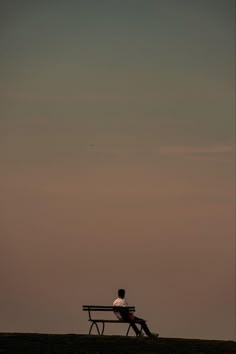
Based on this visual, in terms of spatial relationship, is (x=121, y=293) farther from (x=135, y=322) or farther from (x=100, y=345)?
(x=100, y=345)

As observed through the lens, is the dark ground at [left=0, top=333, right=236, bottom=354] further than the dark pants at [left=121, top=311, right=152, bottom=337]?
No

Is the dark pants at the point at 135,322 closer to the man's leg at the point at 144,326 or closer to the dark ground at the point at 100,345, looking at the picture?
the man's leg at the point at 144,326

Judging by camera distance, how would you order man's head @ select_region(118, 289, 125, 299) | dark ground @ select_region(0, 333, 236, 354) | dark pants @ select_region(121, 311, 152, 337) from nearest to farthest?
dark ground @ select_region(0, 333, 236, 354) < dark pants @ select_region(121, 311, 152, 337) < man's head @ select_region(118, 289, 125, 299)

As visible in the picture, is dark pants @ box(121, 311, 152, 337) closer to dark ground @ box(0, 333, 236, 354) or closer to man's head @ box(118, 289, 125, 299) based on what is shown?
man's head @ box(118, 289, 125, 299)

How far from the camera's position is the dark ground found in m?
29.3

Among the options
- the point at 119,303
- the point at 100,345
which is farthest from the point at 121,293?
the point at 100,345

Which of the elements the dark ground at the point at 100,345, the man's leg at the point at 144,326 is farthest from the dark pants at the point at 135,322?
the dark ground at the point at 100,345

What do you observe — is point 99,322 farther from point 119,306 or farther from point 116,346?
point 116,346

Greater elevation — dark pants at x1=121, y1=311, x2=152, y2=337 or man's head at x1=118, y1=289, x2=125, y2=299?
man's head at x1=118, y1=289, x2=125, y2=299

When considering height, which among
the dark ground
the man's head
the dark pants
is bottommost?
the dark ground

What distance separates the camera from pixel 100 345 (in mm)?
30328

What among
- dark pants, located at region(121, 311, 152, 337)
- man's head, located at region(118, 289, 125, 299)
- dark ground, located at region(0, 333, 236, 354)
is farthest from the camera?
man's head, located at region(118, 289, 125, 299)

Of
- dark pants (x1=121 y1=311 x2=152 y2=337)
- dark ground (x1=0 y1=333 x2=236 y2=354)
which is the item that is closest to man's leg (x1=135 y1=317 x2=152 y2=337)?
dark pants (x1=121 y1=311 x2=152 y2=337)

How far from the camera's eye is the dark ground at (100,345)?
2930cm
